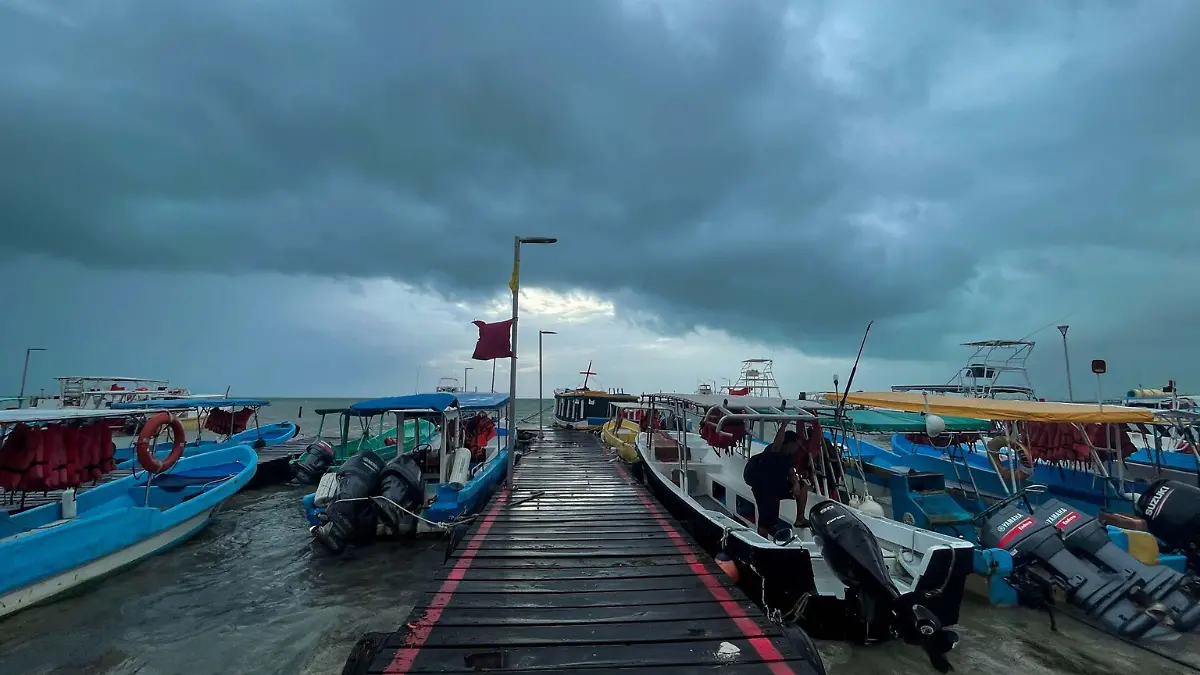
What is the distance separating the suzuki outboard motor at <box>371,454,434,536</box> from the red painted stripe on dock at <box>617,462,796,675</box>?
5935mm

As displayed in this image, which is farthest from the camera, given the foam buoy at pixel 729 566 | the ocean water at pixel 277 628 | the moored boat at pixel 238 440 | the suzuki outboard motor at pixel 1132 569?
the moored boat at pixel 238 440

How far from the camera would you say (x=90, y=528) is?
30.0ft

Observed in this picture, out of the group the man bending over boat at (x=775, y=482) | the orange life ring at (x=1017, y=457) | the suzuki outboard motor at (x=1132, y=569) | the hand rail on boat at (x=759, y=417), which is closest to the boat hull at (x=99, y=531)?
the hand rail on boat at (x=759, y=417)

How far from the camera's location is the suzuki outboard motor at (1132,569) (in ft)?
→ 22.9

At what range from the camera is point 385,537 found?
38.7 ft

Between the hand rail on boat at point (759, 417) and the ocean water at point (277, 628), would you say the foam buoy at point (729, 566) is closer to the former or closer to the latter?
the ocean water at point (277, 628)

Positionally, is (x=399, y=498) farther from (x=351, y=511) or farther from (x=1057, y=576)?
(x=1057, y=576)

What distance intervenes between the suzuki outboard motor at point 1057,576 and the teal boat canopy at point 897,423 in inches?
97.6

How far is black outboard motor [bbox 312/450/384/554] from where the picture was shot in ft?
35.1

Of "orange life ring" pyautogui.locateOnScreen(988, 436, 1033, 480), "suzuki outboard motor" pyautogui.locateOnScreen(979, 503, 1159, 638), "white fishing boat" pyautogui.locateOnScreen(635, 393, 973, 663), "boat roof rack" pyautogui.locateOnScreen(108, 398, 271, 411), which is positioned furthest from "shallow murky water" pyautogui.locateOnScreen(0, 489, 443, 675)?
"orange life ring" pyautogui.locateOnScreen(988, 436, 1033, 480)

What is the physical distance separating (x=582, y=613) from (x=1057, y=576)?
300 inches

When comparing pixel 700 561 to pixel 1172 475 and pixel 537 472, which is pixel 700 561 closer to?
pixel 537 472

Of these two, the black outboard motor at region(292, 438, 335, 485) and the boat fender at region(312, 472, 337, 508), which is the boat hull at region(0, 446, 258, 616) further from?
the black outboard motor at region(292, 438, 335, 485)

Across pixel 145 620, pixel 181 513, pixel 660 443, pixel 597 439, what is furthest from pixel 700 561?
pixel 597 439
